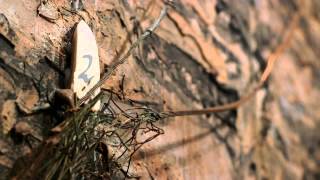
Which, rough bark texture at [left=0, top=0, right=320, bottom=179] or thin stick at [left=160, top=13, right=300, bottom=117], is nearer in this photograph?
rough bark texture at [left=0, top=0, right=320, bottom=179]

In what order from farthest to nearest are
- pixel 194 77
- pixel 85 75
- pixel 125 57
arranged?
pixel 194 77
pixel 125 57
pixel 85 75

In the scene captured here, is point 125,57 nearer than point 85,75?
No

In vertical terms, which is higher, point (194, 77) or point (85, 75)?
point (194, 77)

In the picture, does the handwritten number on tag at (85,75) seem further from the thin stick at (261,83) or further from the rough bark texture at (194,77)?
the thin stick at (261,83)

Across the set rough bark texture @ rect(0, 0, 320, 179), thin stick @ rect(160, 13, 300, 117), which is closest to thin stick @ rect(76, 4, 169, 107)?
rough bark texture @ rect(0, 0, 320, 179)

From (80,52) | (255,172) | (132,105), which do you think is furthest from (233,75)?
(80,52)

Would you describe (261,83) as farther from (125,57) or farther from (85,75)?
(85,75)

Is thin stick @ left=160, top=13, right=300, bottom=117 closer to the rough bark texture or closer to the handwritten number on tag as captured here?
the rough bark texture

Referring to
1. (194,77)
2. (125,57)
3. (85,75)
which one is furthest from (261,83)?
(85,75)

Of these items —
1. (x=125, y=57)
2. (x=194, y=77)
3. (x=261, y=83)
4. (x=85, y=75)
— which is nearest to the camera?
(x=85, y=75)

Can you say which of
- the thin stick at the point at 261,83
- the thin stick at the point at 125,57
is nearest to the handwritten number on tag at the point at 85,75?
the thin stick at the point at 125,57
